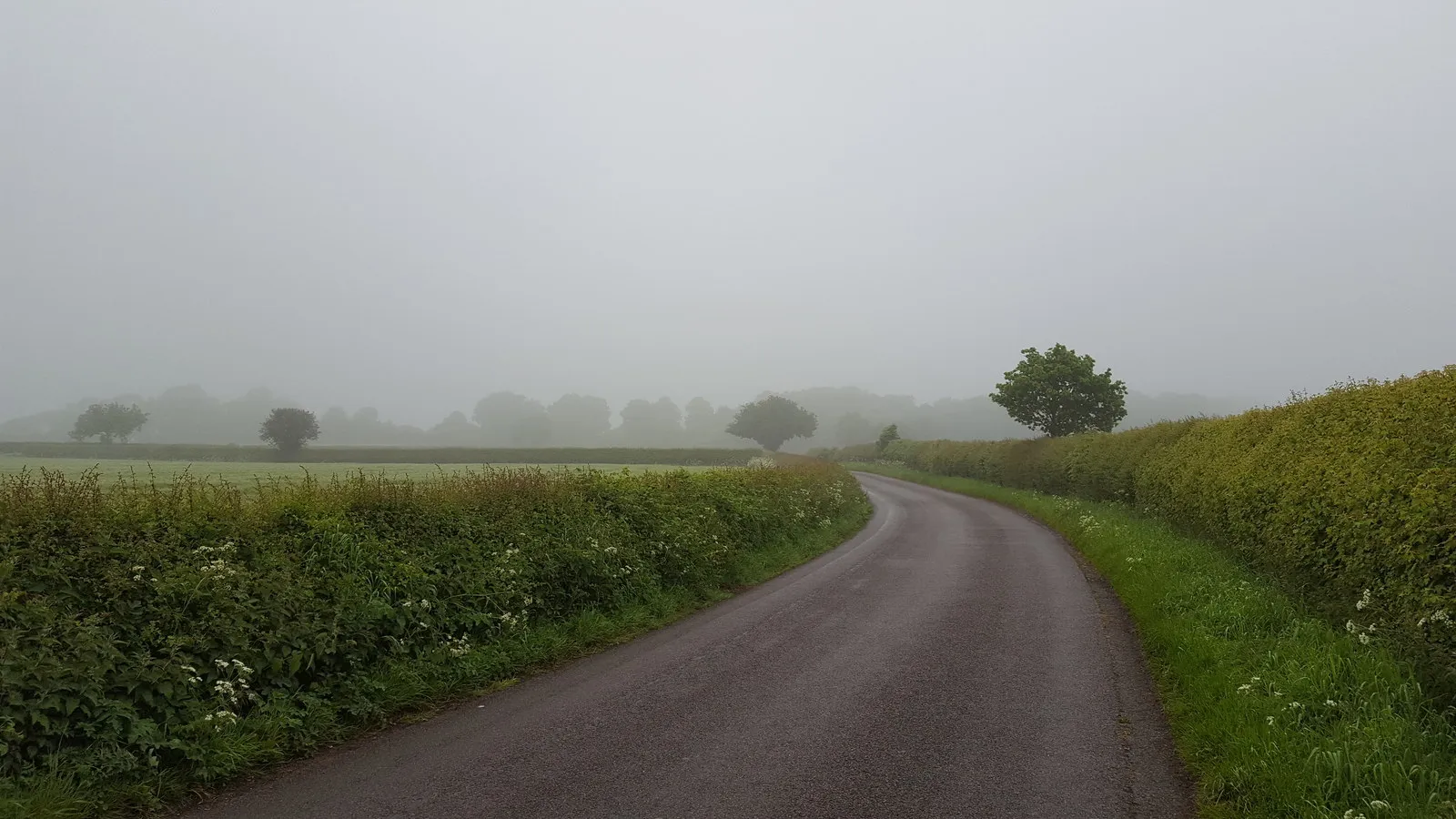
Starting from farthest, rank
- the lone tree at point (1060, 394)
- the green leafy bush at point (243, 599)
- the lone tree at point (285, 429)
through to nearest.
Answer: the lone tree at point (285, 429), the lone tree at point (1060, 394), the green leafy bush at point (243, 599)

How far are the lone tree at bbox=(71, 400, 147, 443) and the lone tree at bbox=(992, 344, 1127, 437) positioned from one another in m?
98.9

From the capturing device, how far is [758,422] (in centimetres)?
14300

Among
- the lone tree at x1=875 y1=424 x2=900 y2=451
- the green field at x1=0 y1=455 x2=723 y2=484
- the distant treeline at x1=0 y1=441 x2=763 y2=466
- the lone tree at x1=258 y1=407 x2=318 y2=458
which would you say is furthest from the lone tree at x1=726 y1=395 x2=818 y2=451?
the green field at x1=0 y1=455 x2=723 y2=484

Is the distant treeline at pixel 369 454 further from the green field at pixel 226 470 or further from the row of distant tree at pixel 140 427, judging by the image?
the green field at pixel 226 470

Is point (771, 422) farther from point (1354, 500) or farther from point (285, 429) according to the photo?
point (1354, 500)

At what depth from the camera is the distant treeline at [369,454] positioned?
5450cm

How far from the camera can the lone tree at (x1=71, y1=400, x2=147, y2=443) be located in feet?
262

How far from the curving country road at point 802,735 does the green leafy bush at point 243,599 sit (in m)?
0.80

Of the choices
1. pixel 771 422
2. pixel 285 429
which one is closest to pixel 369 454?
pixel 285 429

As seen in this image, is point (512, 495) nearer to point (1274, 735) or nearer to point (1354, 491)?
point (1274, 735)

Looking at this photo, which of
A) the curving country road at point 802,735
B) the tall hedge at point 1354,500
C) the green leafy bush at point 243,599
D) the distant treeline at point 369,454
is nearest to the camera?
the curving country road at point 802,735

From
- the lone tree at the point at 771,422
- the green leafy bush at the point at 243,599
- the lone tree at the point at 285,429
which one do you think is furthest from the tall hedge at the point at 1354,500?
the lone tree at the point at 771,422

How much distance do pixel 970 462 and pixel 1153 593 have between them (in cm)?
3824

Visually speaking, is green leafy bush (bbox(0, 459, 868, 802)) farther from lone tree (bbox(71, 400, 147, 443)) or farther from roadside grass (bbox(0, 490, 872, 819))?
lone tree (bbox(71, 400, 147, 443))
